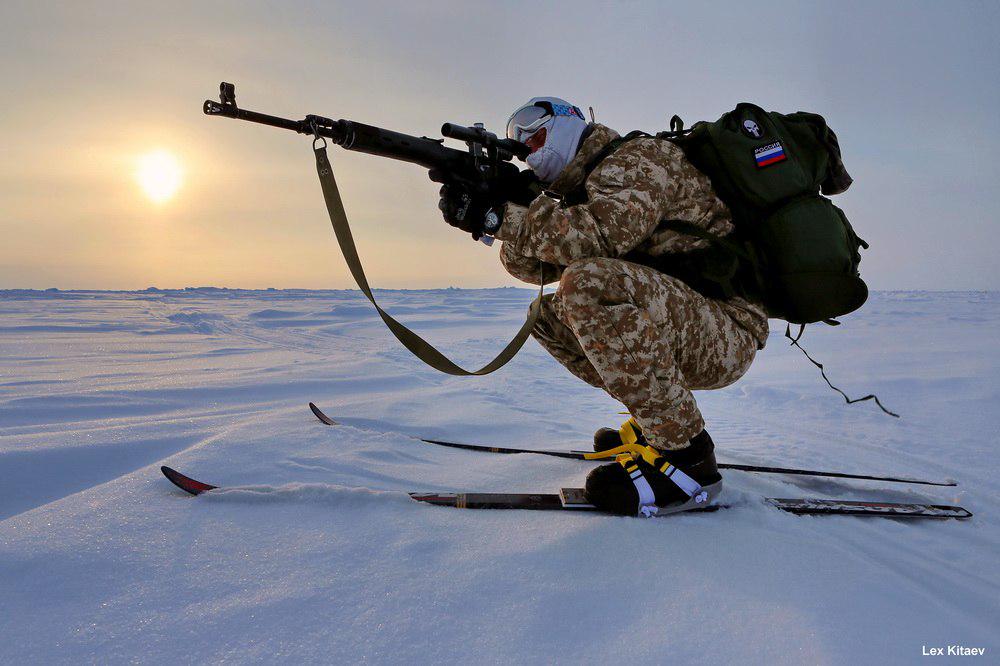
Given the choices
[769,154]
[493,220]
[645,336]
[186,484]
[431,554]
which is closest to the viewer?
[431,554]

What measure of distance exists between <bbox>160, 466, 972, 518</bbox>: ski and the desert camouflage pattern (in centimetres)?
37

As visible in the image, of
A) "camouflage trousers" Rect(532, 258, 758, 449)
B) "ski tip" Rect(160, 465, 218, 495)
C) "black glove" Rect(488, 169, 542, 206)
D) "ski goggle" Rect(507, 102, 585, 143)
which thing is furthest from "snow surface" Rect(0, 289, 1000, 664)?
"ski goggle" Rect(507, 102, 585, 143)

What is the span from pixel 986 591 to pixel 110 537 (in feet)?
7.54

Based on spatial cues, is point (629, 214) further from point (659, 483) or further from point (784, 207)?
point (659, 483)

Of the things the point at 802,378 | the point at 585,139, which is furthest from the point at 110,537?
the point at 802,378

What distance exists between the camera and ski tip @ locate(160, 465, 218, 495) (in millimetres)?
1672

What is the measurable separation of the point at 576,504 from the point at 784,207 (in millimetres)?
1343

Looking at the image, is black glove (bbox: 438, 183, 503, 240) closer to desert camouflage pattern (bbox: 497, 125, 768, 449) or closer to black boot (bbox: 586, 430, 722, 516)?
desert camouflage pattern (bbox: 497, 125, 768, 449)

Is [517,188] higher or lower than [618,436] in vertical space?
higher

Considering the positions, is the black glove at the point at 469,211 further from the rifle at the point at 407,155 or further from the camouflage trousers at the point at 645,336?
the camouflage trousers at the point at 645,336

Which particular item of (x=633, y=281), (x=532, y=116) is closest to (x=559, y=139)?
(x=532, y=116)

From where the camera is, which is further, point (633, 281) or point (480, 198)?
point (480, 198)

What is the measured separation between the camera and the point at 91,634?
3.26ft

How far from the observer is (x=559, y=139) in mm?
2316
